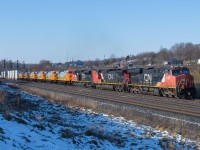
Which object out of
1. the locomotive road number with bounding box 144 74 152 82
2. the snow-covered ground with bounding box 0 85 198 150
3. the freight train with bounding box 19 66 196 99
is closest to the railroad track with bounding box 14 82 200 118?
the freight train with bounding box 19 66 196 99

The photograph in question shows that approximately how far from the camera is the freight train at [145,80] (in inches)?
1184

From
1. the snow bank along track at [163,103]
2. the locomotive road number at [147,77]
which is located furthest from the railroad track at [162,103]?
the locomotive road number at [147,77]

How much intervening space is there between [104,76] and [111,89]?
9.53 feet

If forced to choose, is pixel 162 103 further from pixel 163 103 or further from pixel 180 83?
pixel 180 83

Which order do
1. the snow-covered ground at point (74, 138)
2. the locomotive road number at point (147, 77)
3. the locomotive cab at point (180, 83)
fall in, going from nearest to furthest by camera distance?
the snow-covered ground at point (74, 138) → the locomotive cab at point (180, 83) → the locomotive road number at point (147, 77)

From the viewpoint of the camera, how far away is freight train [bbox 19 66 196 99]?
30.1 m

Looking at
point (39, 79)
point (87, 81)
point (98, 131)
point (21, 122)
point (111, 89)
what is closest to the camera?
point (21, 122)

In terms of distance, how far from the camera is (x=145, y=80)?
1396 inches

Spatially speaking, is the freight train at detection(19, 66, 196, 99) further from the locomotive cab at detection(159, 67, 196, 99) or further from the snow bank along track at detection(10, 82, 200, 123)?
the snow bank along track at detection(10, 82, 200, 123)

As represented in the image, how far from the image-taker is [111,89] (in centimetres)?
4469

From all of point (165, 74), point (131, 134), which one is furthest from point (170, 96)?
point (131, 134)

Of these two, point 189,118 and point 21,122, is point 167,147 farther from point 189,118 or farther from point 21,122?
point 189,118

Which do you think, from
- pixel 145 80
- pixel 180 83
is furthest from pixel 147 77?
pixel 180 83

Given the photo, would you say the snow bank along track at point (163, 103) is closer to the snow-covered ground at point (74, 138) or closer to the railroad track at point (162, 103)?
the railroad track at point (162, 103)
